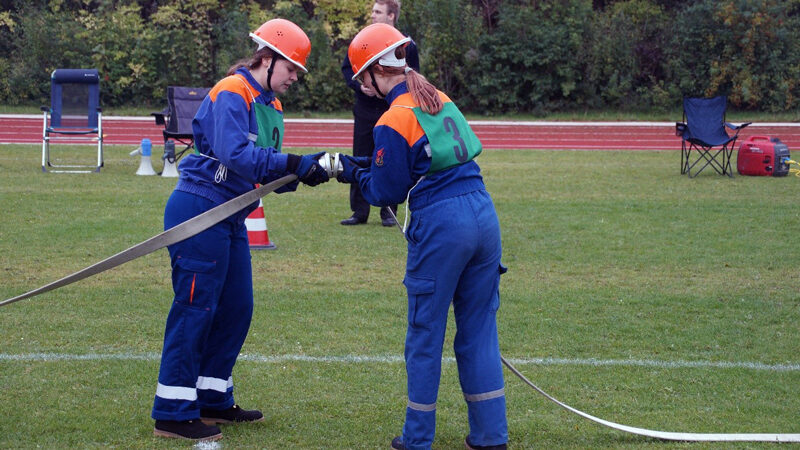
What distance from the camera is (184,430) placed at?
14.2 ft

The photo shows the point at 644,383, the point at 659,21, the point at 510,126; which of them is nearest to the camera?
the point at 644,383

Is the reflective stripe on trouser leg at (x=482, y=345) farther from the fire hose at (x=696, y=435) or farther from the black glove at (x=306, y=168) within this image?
the black glove at (x=306, y=168)

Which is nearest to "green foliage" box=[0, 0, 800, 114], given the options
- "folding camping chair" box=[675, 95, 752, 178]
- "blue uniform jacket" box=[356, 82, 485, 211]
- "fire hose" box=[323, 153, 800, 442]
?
"folding camping chair" box=[675, 95, 752, 178]

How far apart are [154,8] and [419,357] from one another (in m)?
34.8

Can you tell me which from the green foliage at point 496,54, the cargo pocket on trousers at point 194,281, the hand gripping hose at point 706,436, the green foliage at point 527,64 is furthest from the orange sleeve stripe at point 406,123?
the green foliage at point 527,64

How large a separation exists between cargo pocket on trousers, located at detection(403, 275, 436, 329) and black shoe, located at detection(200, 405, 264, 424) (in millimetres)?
1146

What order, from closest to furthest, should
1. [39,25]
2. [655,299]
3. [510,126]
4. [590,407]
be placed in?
[590,407]
[655,299]
[510,126]
[39,25]

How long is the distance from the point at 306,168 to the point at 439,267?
2.71 feet

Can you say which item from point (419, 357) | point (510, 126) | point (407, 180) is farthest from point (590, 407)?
point (510, 126)

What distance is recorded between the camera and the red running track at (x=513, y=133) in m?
22.4

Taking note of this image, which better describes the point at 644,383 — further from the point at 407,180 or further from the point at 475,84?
the point at 475,84

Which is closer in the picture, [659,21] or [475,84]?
[475,84]

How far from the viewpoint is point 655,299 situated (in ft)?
23.5

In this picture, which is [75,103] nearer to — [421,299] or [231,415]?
[231,415]
